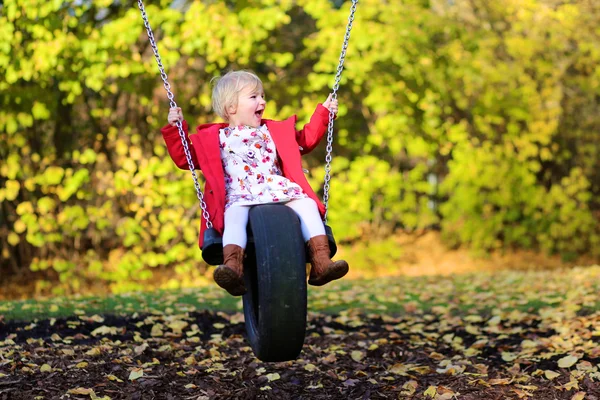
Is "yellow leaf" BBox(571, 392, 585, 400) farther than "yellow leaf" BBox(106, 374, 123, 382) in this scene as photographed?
No

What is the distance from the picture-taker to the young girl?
360 centimetres

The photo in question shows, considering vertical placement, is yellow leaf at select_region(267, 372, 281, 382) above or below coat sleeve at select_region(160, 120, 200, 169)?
below

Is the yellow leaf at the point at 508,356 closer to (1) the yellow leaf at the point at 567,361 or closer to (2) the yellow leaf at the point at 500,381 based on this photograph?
(1) the yellow leaf at the point at 567,361

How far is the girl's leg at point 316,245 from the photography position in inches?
135

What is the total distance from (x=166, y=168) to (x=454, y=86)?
391 centimetres

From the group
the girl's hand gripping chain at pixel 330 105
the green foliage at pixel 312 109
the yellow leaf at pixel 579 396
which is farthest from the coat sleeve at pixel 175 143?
the green foliage at pixel 312 109

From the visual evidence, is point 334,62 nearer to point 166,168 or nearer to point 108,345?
point 166,168

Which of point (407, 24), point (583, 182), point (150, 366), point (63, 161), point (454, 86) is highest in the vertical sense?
point (407, 24)

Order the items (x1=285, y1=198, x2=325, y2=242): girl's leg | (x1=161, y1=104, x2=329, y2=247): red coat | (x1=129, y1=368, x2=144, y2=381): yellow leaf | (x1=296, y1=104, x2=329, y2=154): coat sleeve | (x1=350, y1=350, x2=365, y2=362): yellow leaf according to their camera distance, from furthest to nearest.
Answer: (x1=350, y1=350, x2=365, y2=362): yellow leaf, (x1=129, y1=368, x2=144, y2=381): yellow leaf, (x1=296, y1=104, x2=329, y2=154): coat sleeve, (x1=161, y1=104, x2=329, y2=247): red coat, (x1=285, y1=198, x2=325, y2=242): girl's leg

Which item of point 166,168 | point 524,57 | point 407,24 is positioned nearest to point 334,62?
point 407,24

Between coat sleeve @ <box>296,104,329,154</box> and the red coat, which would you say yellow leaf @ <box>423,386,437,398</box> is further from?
coat sleeve @ <box>296,104,329,154</box>

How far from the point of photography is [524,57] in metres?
10.7

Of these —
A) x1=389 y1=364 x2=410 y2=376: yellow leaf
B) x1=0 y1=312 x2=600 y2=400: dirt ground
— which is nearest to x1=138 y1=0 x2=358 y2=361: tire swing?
x1=0 y1=312 x2=600 y2=400: dirt ground

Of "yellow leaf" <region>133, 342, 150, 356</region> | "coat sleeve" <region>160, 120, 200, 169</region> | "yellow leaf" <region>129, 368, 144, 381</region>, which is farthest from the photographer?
"yellow leaf" <region>133, 342, 150, 356</region>
